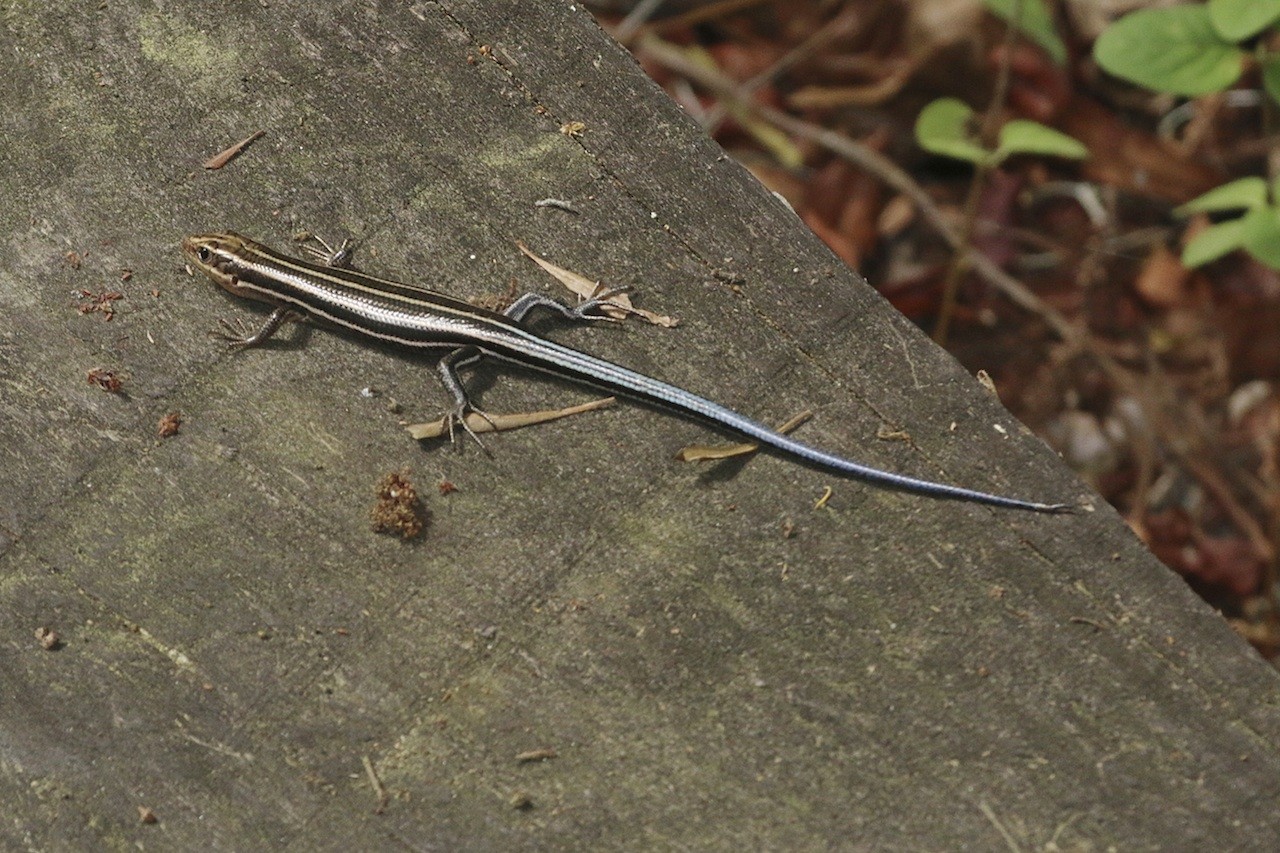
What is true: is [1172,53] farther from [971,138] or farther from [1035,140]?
[971,138]

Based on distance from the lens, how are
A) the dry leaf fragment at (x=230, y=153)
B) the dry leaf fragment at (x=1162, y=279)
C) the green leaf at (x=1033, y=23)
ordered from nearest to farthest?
the dry leaf fragment at (x=230, y=153) < the green leaf at (x=1033, y=23) < the dry leaf fragment at (x=1162, y=279)

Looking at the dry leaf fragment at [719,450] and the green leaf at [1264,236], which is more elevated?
the green leaf at [1264,236]

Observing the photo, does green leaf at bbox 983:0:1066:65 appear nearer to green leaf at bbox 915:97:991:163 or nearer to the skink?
green leaf at bbox 915:97:991:163

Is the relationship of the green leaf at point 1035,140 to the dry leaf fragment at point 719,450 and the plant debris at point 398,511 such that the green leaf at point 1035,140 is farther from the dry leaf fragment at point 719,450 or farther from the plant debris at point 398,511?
the plant debris at point 398,511

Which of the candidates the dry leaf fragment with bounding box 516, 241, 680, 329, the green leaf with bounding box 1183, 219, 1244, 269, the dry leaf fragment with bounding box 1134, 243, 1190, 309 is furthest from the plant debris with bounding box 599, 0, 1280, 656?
the dry leaf fragment with bounding box 516, 241, 680, 329

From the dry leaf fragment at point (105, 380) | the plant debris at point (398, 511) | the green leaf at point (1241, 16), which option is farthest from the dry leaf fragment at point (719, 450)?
the green leaf at point (1241, 16)

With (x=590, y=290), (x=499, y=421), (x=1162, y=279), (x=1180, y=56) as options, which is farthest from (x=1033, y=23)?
(x=499, y=421)
